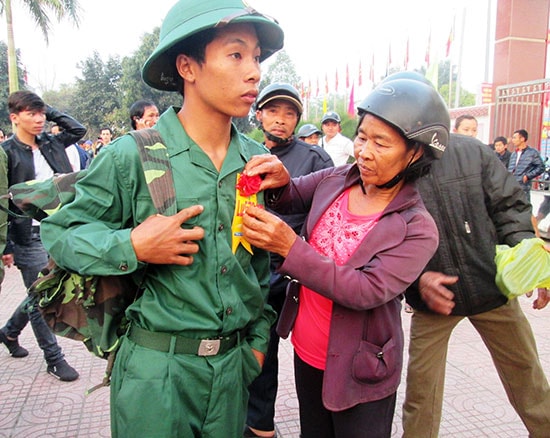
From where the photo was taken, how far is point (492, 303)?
239 cm

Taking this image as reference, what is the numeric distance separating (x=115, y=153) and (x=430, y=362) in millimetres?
1974

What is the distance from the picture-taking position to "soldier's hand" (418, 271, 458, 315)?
2.02 metres

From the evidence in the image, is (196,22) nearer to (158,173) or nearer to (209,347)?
(158,173)

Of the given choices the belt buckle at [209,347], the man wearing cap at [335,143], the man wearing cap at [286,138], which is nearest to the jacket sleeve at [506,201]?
the man wearing cap at [286,138]

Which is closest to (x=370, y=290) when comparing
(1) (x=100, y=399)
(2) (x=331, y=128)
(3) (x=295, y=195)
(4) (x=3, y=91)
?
(3) (x=295, y=195)

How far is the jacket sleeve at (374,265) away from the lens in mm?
1586

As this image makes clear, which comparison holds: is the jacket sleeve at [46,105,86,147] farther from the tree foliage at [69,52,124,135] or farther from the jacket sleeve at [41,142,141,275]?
the tree foliage at [69,52,124,135]

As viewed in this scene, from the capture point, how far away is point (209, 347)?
158cm

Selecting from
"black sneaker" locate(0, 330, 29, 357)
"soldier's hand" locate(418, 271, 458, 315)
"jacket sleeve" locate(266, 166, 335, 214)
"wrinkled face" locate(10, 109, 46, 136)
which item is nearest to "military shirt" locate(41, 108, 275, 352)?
"jacket sleeve" locate(266, 166, 335, 214)

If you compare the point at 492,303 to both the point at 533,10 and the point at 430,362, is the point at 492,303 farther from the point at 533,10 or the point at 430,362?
the point at 533,10

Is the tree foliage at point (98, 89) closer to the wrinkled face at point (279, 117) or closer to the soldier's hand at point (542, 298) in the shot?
the wrinkled face at point (279, 117)

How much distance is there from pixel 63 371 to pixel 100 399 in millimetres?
517

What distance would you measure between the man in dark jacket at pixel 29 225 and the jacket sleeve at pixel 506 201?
3280mm

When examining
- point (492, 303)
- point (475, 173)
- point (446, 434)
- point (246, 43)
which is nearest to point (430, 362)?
point (492, 303)
